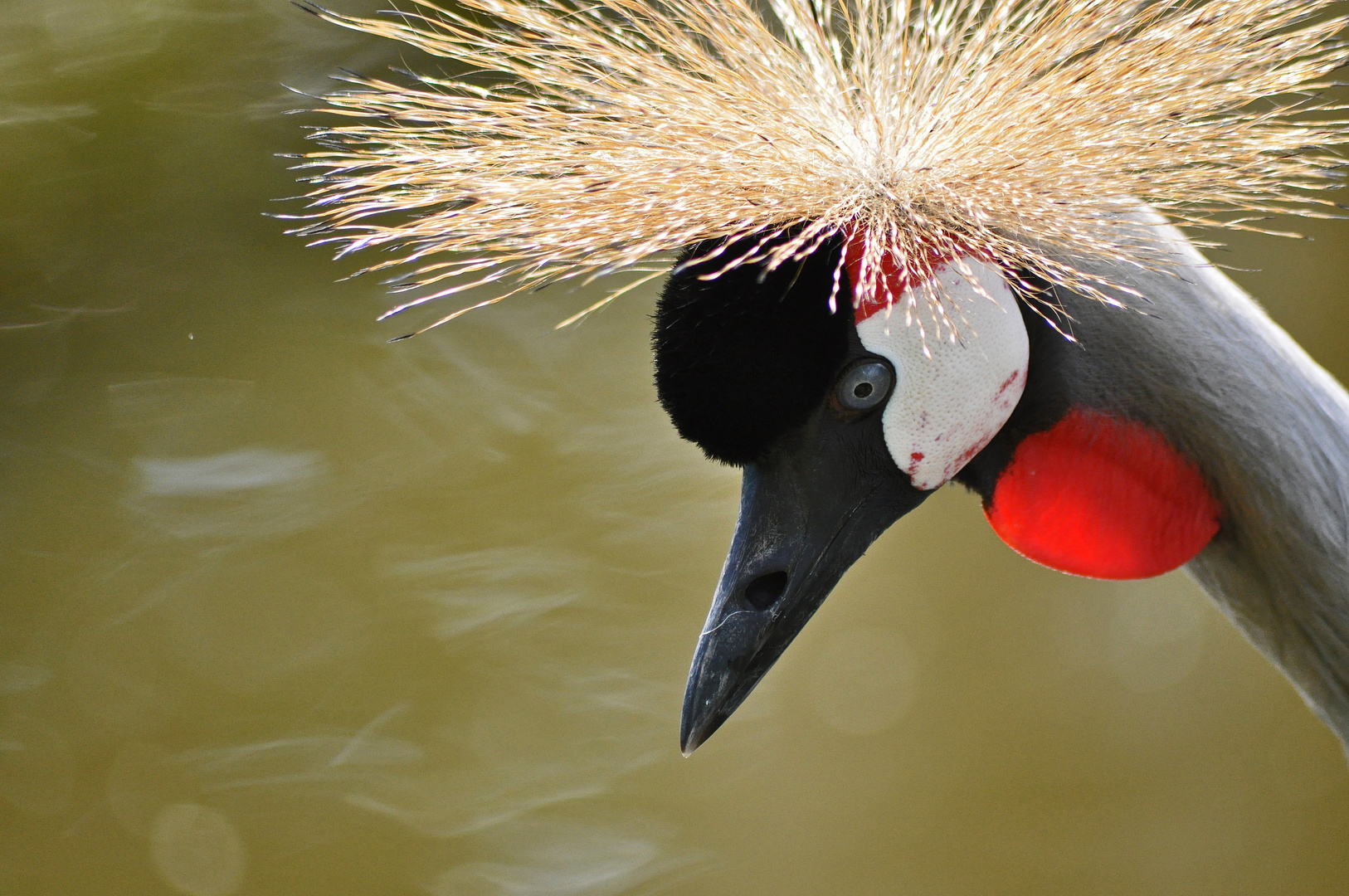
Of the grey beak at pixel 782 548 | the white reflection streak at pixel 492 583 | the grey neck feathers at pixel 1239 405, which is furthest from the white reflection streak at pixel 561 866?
the grey neck feathers at pixel 1239 405

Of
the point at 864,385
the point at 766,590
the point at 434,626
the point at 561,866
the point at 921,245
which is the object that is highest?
the point at 921,245

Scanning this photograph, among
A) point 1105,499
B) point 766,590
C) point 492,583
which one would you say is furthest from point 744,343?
point 492,583

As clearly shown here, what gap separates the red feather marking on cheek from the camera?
790 millimetres

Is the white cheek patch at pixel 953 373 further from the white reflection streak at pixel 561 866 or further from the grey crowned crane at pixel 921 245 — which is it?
the white reflection streak at pixel 561 866

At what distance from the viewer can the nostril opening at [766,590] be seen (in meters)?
0.79

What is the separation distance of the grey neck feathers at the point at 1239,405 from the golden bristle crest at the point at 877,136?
54 millimetres

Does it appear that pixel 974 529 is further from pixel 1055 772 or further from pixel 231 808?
pixel 231 808

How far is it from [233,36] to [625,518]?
112 centimetres

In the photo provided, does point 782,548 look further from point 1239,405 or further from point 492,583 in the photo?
point 492,583

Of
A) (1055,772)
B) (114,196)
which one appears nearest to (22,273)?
(114,196)

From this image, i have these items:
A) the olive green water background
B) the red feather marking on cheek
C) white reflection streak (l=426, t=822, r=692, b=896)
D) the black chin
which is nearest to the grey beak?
the black chin

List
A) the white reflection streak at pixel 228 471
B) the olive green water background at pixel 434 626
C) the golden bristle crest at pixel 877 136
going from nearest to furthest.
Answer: the golden bristle crest at pixel 877 136, the olive green water background at pixel 434 626, the white reflection streak at pixel 228 471

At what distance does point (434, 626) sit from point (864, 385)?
5.03 feet

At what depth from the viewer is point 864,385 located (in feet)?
2.48
